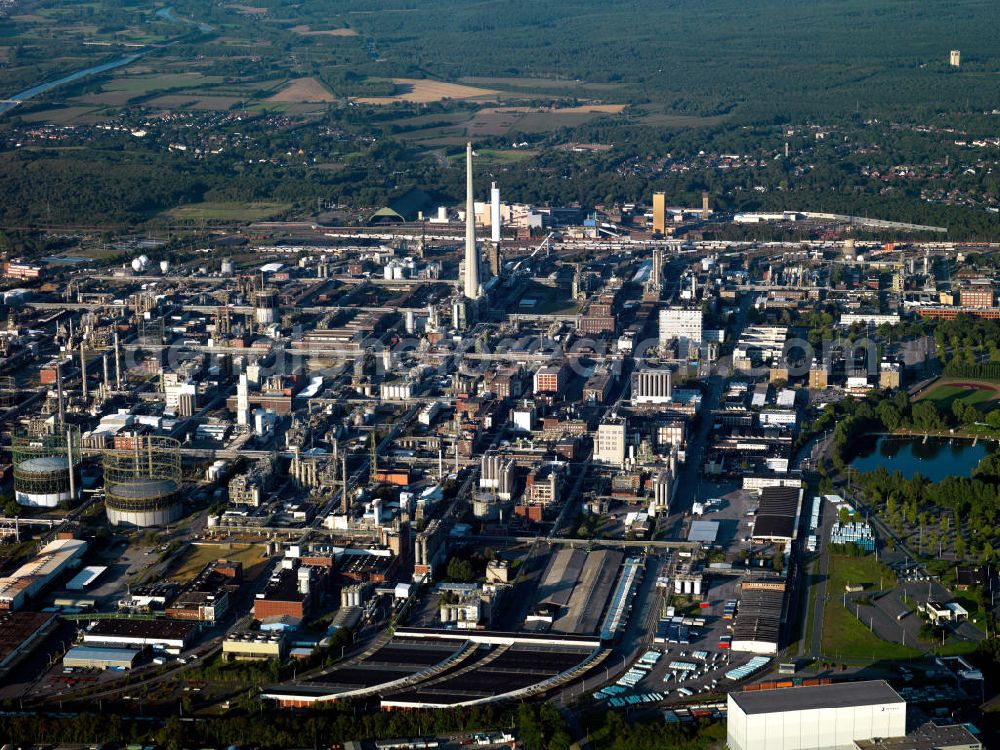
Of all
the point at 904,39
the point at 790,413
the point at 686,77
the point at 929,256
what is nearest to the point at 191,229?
the point at 929,256

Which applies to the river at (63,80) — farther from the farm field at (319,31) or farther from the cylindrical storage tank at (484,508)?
the cylindrical storage tank at (484,508)

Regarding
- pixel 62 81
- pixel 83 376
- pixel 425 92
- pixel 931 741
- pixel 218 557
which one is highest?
pixel 62 81

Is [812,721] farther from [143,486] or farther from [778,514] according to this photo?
[143,486]

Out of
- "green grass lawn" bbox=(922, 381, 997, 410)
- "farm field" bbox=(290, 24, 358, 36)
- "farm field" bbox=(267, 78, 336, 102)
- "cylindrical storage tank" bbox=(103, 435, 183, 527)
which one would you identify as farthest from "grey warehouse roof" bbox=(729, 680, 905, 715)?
"farm field" bbox=(290, 24, 358, 36)

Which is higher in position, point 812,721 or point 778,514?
point 812,721

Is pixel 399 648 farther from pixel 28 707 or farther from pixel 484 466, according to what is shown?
pixel 484 466

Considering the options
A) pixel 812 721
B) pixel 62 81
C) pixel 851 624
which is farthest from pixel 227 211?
pixel 812 721

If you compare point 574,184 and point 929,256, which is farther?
point 574,184
